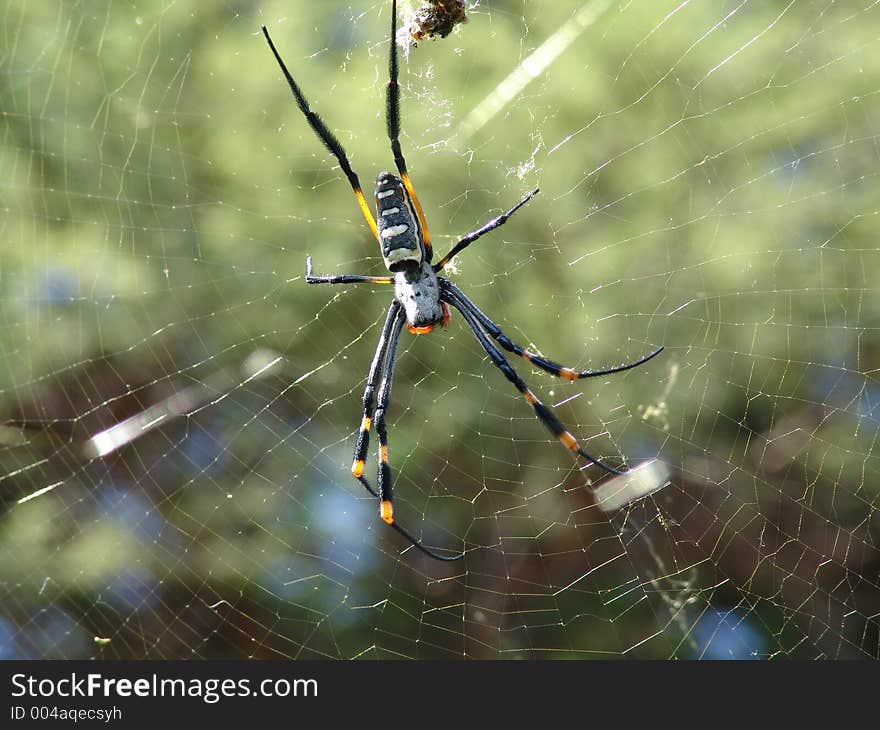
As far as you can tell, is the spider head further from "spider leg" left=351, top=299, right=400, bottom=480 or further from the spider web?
the spider web

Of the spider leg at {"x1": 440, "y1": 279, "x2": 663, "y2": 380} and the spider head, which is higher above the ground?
the spider head

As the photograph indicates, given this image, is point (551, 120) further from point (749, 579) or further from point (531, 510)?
point (749, 579)

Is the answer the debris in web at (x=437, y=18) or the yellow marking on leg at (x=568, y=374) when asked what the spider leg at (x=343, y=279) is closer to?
the yellow marking on leg at (x=568, y=374)

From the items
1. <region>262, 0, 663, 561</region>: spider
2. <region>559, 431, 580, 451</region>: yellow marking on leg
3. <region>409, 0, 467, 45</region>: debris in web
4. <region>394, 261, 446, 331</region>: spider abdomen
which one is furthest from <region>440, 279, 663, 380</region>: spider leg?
<region>409, 0, 467, 45</region>: debris in web

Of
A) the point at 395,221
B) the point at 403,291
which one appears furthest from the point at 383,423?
the point at 395,221

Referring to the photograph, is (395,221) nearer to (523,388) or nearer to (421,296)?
(421,296)

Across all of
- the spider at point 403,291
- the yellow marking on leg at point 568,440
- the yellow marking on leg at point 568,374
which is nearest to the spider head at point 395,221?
the spider at point 403,291
